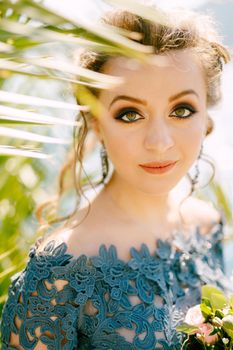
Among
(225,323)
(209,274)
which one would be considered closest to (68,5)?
(225,323)

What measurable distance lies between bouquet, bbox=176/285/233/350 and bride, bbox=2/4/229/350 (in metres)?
0.17

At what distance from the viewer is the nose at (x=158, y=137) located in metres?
1.50

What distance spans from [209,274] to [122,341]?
16.0 inches

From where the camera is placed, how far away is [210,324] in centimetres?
138

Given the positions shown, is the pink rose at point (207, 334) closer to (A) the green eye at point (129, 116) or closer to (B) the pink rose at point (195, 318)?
(B) the pink rose at point (195, 318)

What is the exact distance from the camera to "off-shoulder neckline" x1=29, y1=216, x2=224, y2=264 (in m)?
1.56

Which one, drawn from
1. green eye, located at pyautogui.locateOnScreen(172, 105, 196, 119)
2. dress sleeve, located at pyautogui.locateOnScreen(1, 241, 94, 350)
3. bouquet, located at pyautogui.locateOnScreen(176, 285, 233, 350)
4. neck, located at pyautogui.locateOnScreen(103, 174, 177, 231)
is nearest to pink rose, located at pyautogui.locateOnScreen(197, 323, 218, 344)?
bouquet, located at pyautogui.locateOnScreen(176, 285, 233, 350)

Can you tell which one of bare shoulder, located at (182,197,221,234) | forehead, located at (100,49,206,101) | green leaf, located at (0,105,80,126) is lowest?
bare shoulder, located at (182,197,221,234)

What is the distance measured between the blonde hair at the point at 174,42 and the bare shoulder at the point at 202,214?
10.3 inches

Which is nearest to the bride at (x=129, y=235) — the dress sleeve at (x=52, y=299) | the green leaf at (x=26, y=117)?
the dress sleeve at (x=52, y=299)

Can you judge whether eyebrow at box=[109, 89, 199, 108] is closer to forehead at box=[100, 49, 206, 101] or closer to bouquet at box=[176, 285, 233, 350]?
forehead at box=[100, 49, 206, 101]

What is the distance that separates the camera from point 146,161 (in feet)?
5.07

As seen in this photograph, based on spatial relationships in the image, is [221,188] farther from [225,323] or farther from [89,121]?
[225,323]

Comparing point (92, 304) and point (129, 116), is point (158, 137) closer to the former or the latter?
point (129, 116)
